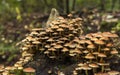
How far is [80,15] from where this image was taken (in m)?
7.98

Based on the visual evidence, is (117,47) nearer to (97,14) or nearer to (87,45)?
(87,45)

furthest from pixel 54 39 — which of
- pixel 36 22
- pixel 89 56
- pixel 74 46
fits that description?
pixel 36 22

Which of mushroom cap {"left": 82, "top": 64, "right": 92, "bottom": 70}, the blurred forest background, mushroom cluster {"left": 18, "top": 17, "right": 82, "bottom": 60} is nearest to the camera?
mushroom cap {"left": 82, "top": 64, "right": 92, "bottom": 70}

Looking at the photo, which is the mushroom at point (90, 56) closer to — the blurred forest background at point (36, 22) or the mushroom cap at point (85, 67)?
the mushroom cap at point (85, 67)

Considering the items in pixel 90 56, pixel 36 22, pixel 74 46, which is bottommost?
pixel 90 56

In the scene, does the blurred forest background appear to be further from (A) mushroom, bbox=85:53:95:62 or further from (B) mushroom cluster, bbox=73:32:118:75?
(A) mushroom, bbox=85:53:95:62

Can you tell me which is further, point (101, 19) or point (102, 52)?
point (101, 19)

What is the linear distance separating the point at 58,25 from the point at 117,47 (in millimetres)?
1073

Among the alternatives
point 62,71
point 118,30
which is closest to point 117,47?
point 62,71

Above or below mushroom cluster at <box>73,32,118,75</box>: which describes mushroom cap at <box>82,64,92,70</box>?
below

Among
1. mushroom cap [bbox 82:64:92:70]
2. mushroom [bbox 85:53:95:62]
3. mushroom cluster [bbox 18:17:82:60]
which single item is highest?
mushroom cluster [bbox 18:17:82:60]

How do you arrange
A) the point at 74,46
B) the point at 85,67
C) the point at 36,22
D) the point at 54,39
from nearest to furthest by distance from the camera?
the point at 85,67 < the point at 74,46 < the point at 54,39 < the point at 36,22

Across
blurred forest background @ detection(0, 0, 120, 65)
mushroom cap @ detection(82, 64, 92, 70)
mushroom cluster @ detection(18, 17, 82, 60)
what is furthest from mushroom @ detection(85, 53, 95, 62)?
blurred forest background @ detection(0, 0, 120, 65)

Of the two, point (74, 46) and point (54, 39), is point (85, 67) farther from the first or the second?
point (54, 39)
